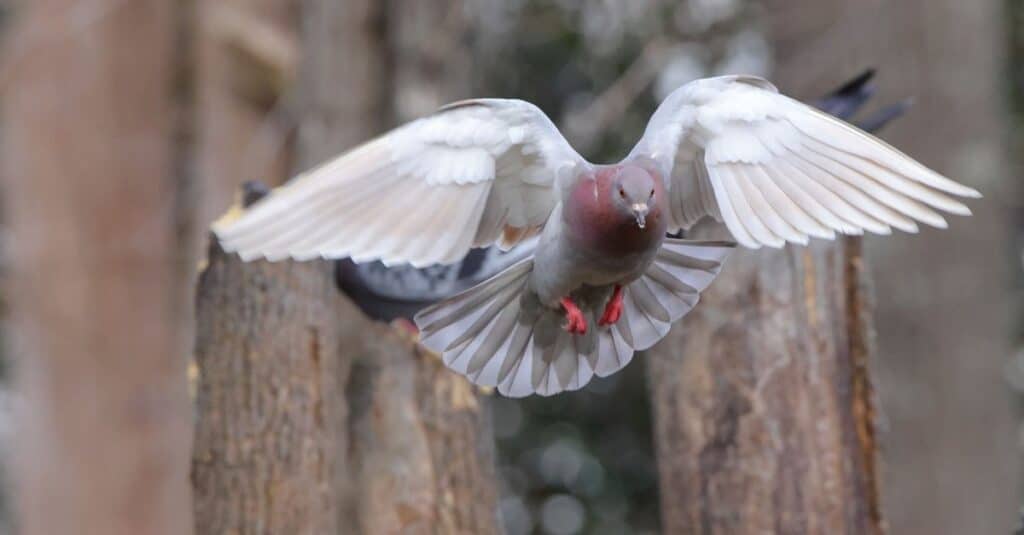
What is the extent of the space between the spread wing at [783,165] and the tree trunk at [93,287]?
3.95m

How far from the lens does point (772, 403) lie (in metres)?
3.14

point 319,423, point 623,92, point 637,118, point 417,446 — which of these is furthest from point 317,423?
point 637,118

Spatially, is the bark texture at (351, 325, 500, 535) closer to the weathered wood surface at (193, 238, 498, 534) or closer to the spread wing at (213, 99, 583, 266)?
the weathered wood surface at (193, 238, 498, 534)

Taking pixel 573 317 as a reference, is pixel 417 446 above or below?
below

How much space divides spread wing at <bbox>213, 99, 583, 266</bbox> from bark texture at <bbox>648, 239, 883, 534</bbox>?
0.85 meters

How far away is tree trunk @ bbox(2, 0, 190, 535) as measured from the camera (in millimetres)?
5918

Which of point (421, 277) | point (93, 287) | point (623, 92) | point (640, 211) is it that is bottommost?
point (640, 211)

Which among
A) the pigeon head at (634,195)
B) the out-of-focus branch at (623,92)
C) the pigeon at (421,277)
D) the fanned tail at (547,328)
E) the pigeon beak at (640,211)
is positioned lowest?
the fanned tail at (547,328)

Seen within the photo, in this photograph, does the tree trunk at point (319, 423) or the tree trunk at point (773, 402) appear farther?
the tree trunk at point (773, 402)

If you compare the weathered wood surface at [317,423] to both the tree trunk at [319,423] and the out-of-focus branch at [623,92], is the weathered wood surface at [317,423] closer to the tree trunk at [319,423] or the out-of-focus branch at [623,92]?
the tree trunk at [319,423]

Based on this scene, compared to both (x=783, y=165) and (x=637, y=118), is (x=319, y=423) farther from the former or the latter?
(x=637, y=118)

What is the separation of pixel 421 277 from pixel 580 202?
5.08 ft

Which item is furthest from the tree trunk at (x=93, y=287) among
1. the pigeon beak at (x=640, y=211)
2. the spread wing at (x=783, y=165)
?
the pigeon beak at (x=640, y=211)

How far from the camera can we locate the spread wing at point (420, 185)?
93.7 inches
